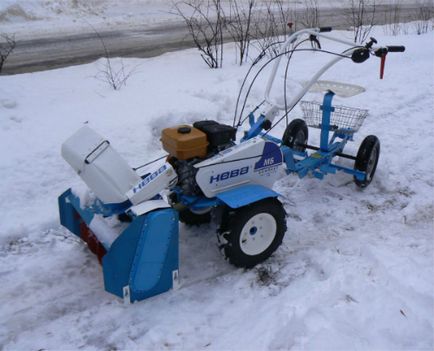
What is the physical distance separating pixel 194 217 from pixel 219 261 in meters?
0.53

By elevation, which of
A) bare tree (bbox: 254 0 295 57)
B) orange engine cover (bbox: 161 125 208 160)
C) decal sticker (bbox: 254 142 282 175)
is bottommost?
decal sticker (bbox: 254 142 282 175)

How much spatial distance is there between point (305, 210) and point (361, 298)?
4.62ft

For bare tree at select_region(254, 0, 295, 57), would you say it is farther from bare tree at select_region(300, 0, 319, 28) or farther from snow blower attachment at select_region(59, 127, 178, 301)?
snow blower attachment at select_region(59, 127, 178, 301)

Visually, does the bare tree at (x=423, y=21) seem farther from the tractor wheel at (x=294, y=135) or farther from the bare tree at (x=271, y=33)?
the tractor wheel at (x=294, y=135)

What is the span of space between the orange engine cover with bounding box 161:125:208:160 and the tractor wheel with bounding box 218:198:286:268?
0.52 m

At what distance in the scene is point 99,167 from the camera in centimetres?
306

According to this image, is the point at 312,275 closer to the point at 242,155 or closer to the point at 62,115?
the point at 242,155

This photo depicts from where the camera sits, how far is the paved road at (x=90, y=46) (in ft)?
32.6

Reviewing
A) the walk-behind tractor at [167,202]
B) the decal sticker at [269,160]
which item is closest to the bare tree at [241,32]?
the decal sticker at [269,160]

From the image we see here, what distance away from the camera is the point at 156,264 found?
9.70ft

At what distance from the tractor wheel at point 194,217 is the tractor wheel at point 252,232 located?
639 millimetres

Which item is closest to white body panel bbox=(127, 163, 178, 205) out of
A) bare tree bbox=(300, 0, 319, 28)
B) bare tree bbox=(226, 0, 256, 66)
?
bare tree bbox=(226, 0, 256, 66)

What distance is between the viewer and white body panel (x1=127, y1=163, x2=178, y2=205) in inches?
120

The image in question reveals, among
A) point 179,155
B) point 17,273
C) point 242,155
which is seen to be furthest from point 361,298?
point 17,273
